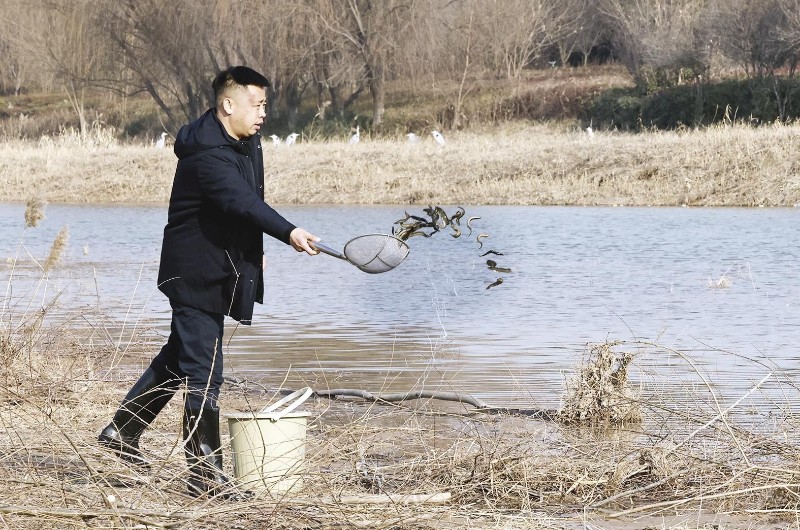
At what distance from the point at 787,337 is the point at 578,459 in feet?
17.0

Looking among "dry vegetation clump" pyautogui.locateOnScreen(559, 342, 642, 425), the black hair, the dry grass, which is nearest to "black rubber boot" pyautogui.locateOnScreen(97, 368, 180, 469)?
the dry grass

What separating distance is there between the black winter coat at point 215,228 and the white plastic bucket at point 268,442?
426 mm

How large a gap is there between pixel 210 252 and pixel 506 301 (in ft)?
26.6

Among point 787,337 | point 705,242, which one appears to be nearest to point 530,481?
point 787,337

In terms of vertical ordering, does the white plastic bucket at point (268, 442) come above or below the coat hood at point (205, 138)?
below

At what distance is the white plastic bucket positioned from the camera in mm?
5000

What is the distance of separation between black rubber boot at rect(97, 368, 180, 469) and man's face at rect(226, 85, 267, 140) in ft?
3.46

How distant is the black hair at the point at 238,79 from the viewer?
17.5 feet

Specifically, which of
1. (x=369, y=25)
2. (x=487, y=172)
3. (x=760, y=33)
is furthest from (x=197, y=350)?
(x=369, y=25)

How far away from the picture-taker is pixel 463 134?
47656 millimetres

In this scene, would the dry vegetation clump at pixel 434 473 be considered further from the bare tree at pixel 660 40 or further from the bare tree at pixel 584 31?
the bare tree at pixel 584 31

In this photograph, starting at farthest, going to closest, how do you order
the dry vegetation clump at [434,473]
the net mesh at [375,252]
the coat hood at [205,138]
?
1. the net mesh at [375,252]
2. the coat hood at [205,138]
3. the dry vegetation clump at [434,473]

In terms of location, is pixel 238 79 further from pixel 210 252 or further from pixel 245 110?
pixel 210 252

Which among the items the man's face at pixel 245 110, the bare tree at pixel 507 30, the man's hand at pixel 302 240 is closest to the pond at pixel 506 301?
the man's hand at pixel 302 240
